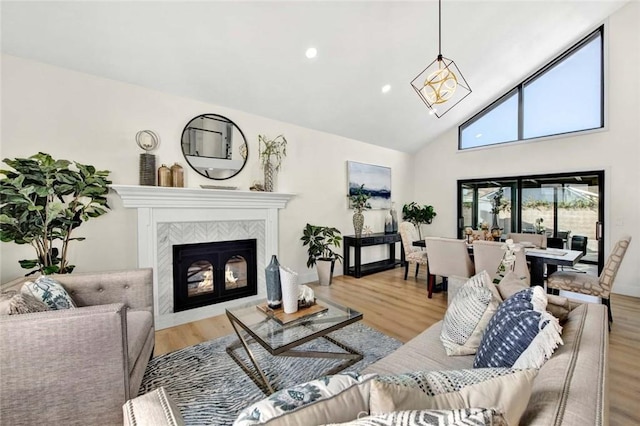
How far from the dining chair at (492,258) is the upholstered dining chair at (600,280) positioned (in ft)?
0.99

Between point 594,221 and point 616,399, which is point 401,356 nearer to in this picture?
point 616,399

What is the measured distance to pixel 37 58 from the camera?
2434 millimetres

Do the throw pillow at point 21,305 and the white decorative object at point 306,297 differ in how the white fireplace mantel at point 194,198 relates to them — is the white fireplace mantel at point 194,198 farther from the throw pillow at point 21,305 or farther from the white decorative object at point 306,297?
the white decorative object at point 306,297

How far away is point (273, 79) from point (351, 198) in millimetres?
2536

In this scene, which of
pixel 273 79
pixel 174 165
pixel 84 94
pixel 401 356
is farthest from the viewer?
pixel 273 79

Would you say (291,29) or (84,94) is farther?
(291,29)

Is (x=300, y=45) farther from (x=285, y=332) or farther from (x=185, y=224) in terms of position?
(x=285, y=332)

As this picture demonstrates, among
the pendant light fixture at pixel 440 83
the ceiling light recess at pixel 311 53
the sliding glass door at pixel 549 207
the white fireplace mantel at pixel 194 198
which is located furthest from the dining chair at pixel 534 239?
the ceiling light recess at pixel 311 53

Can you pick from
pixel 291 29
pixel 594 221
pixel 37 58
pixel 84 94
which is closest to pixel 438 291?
pixel 594 221

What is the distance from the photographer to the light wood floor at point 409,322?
1.90 m

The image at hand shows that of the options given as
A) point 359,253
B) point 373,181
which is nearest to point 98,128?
point 359,253

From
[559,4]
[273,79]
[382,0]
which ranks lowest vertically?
[273,79]

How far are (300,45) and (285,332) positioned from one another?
2920mm

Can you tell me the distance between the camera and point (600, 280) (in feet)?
9.19
